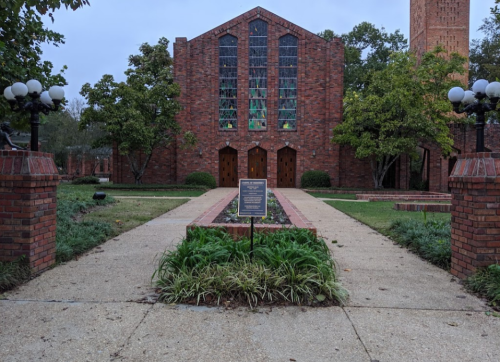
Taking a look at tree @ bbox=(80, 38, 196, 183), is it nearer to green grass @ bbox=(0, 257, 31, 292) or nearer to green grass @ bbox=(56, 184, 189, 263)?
green grass @ bbox=(56, 184, 189, 263)

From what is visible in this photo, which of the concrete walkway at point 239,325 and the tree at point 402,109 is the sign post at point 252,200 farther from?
the tree at point 402,109

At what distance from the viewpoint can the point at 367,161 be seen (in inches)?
1069

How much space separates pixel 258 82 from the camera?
2727cm

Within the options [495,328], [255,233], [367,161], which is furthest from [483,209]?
[367,161]

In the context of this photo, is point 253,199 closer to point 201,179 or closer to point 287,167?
point 201,179

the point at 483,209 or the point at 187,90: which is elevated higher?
the point at 187,90

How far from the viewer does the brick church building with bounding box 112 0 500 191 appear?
27.0 m

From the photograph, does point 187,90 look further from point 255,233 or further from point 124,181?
point 255,233

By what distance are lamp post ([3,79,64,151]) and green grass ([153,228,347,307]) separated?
3.48 metres

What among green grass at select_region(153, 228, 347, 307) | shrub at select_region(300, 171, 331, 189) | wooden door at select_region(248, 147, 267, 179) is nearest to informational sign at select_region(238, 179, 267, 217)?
green grass at select_region(153, 228, 347, 307)

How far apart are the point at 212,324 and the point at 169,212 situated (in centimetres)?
883

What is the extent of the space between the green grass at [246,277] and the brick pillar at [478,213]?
1.69m

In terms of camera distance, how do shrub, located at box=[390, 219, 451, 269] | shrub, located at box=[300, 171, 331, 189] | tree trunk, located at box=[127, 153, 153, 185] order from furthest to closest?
shrub, located at box=[300, 171, 331, 189] → tree trunk, located at box=[127, 153, 153, 185] → shrub, located at box=[390, 219, 451, 269]

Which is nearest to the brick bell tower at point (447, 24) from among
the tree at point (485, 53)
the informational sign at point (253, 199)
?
the tree at point (485, 53)
